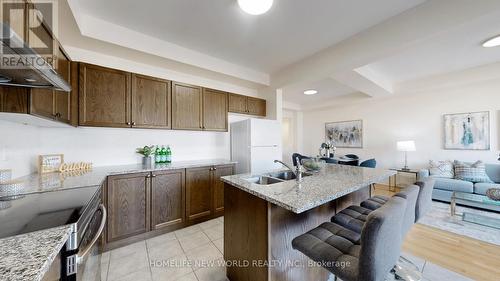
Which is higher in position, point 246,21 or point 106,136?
point 246,21

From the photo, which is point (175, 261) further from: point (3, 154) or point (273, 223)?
point (3, 154)

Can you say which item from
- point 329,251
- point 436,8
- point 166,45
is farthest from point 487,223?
point 166,45

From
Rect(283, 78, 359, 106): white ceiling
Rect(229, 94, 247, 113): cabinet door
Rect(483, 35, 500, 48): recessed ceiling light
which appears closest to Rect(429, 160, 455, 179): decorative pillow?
Rect(483, 35, 500, 48): recessed ceiling light

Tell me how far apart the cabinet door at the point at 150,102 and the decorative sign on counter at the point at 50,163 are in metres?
0.85

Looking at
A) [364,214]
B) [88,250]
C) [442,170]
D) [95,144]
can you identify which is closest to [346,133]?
[442,170]

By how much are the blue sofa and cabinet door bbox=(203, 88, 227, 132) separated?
3880 mm

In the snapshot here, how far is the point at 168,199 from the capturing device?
2428 mm

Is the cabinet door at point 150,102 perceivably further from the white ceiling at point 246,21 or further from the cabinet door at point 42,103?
the cabinet door at point 42,103

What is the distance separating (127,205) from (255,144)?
198cm

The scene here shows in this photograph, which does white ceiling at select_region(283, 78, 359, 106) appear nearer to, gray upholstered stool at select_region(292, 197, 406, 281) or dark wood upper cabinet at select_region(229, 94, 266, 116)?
dark wood upper cabinet at select_region(229, 94, 266, 116)

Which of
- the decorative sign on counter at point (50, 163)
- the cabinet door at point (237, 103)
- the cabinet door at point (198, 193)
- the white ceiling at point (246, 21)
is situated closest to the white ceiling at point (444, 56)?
the white ceiling at point (246, 21)

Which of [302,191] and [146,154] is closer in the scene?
[302,191]

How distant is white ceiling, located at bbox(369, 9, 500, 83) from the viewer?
2.25 m

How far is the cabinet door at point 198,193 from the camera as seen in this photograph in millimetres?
2598
